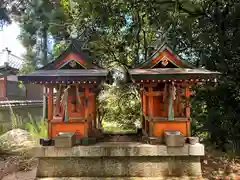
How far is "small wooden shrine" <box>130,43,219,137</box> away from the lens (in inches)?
194

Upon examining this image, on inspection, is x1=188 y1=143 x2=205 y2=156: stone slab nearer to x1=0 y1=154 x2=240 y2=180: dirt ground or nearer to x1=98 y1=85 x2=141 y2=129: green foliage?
x1=0 y1=154 x2=240 y2=180: dirt ground

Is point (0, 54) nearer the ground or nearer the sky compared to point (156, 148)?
nearer the sky

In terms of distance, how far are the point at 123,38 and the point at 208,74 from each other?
4.14 metres

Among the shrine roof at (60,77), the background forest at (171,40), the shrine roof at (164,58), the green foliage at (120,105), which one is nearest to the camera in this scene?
the shrine roof at (60,77)

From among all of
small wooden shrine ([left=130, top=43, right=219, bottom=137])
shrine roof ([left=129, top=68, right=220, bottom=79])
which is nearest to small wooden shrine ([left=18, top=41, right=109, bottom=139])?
shrine roof ([left=129, top=68, right=220, bottom=79])

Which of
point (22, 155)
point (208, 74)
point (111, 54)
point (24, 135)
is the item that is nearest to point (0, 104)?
point (24, 135)

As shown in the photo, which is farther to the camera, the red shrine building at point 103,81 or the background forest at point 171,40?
the background forest at point 171,40

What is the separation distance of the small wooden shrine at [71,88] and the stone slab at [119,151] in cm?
39

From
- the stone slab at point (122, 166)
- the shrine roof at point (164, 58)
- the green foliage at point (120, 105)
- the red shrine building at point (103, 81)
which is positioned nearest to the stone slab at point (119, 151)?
the stone slab at point (122, 166)

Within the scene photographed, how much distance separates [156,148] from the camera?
5.02 meters

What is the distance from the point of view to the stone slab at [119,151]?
16.4 feet

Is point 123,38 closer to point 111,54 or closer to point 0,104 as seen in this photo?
point 111,54

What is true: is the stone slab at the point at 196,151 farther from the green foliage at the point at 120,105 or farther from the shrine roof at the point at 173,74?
the green foliage at the point at 120,105

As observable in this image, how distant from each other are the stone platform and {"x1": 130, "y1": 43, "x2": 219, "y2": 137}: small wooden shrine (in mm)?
466
